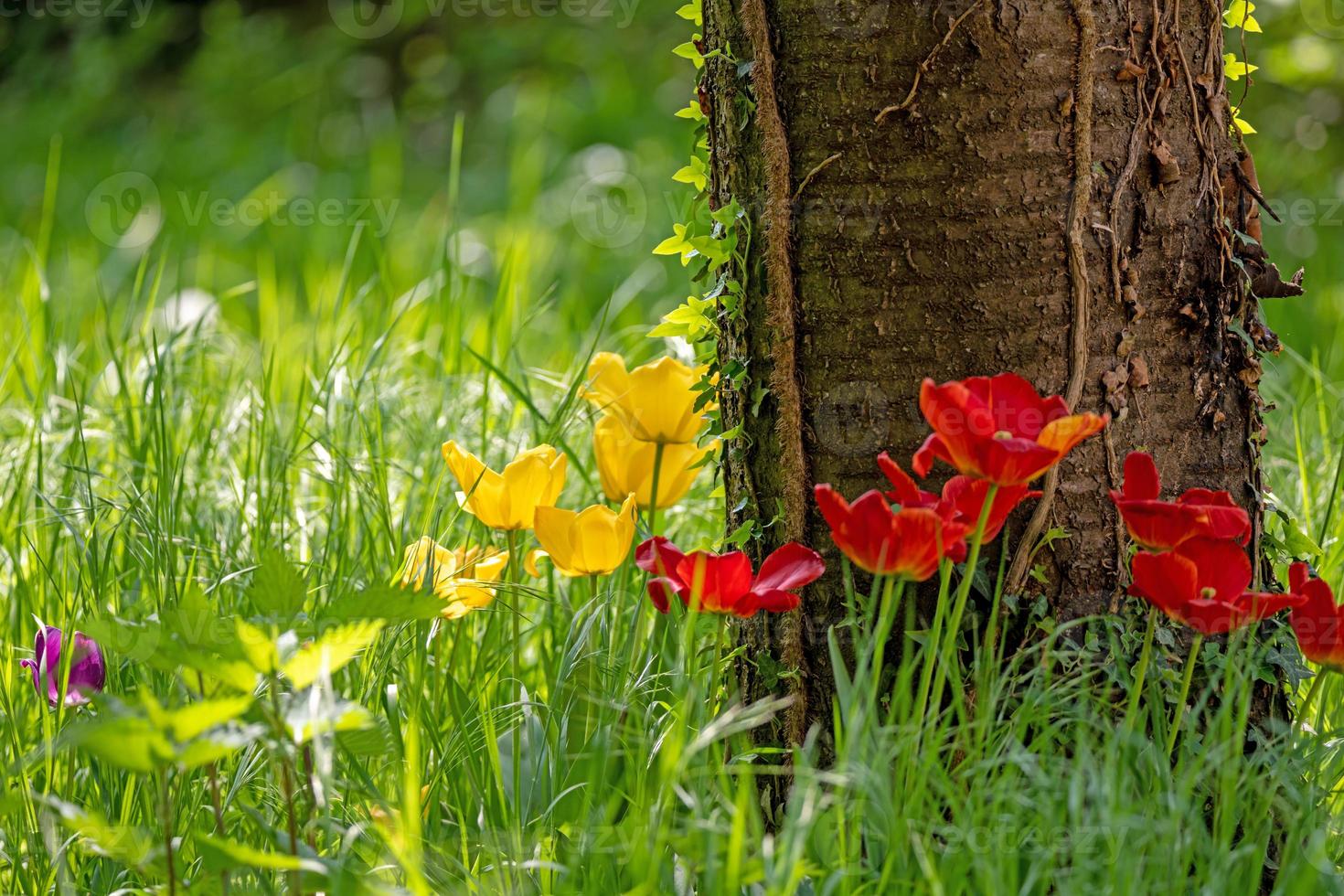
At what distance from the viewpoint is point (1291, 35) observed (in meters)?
4.02

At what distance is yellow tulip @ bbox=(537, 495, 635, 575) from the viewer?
1.22 metres

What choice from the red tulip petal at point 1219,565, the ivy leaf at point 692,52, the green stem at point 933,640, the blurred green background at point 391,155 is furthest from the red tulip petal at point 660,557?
the blurred green background at point 391,155

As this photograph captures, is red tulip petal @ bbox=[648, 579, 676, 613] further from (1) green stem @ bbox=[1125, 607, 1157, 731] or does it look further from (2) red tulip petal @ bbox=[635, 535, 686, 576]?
(1) green stem @ bbox=[1125, 607, 1157, 731]

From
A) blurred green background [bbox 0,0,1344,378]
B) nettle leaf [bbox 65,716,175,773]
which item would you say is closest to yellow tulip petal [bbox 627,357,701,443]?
nettle leaf [bbox 65,716,175,773]

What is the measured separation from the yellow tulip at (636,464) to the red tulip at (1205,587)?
1.75ft

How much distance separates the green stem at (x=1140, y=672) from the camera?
100 cm

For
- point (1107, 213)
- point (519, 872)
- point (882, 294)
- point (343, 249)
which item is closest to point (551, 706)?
point (519, 872)

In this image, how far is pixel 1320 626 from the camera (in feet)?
3.42

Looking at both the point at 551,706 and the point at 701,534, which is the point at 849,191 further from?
the point at 701,534

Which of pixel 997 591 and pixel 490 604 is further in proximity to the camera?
pixel 490 604

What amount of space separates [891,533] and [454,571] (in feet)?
1.69

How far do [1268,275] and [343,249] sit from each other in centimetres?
304

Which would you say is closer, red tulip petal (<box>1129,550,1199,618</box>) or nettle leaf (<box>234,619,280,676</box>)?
nettle leaf (<box>234,619,280,676</box>)

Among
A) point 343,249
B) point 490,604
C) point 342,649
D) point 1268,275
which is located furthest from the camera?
point 343,249
